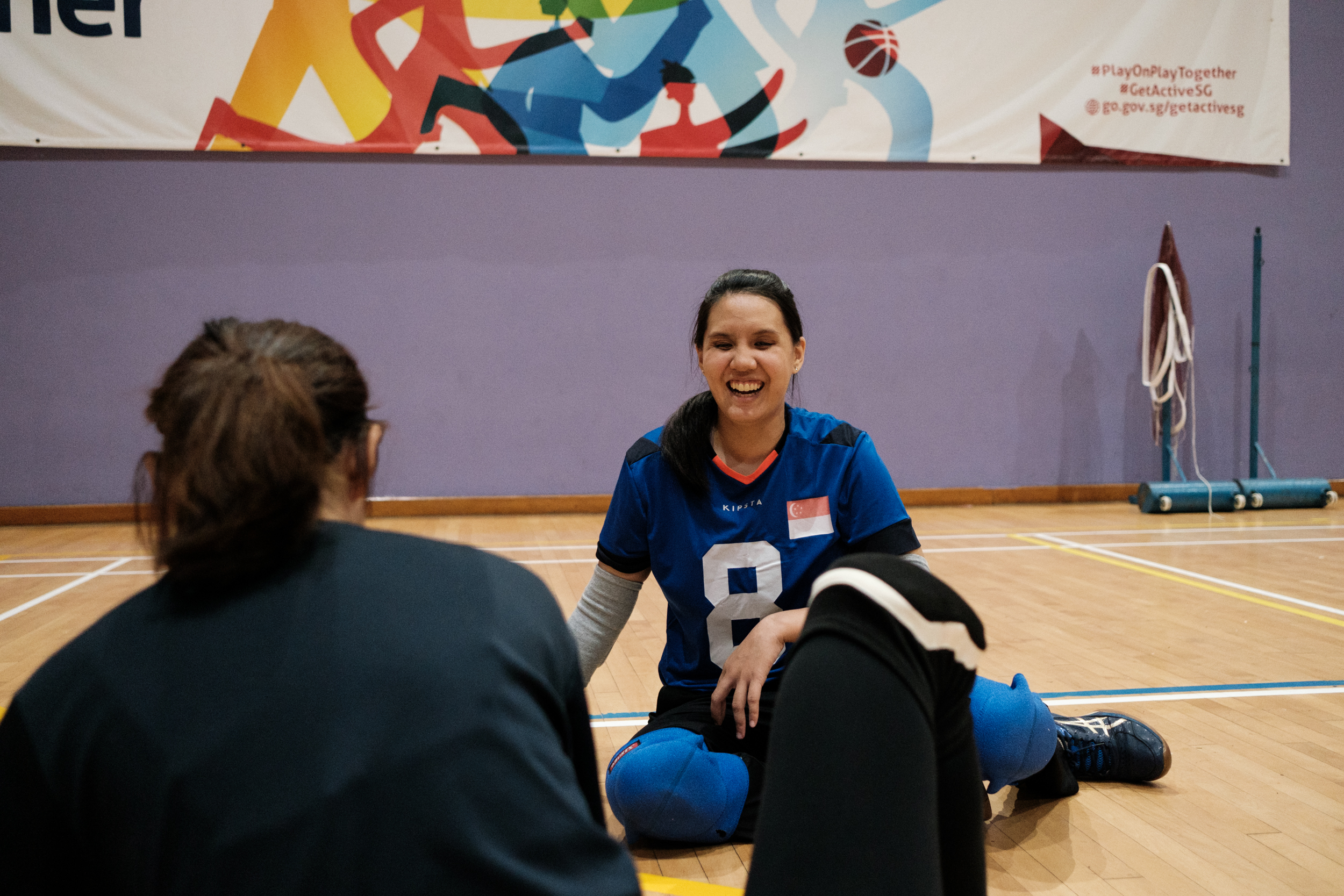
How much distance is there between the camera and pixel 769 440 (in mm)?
1676

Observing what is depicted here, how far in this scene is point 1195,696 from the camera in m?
2.35

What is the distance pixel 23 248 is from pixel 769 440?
539 cm

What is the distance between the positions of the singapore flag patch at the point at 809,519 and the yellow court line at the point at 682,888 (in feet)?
1.77

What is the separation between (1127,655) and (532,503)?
3.83m

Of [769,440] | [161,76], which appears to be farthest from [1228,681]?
[161,76]

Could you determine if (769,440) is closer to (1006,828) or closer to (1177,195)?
(1006,828)

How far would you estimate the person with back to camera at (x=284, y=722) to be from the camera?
57 cm

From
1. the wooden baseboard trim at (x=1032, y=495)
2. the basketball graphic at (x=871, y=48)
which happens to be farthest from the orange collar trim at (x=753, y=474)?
the basketball graphic at (x=871, y=48)

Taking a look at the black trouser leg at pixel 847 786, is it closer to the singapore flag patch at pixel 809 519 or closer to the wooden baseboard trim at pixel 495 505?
the singapore flag patch at pixel 809 519

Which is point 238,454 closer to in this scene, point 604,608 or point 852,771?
point 852,771

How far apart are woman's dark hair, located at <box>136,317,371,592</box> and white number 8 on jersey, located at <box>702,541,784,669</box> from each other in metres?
1.00

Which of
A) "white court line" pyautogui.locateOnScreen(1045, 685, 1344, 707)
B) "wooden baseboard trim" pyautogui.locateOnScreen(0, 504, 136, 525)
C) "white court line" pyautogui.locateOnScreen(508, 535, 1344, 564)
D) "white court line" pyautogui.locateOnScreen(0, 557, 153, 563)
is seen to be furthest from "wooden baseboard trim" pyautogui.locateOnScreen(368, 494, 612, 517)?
"white court line" pyautogui.locateOnScreen(1045, 685, 1344, 707)

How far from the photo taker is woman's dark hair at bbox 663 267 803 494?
1.63 m

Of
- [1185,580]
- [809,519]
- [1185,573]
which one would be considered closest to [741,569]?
[809,519]
